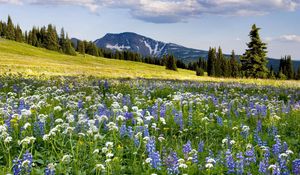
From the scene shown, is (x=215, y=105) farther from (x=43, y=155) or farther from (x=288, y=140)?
(x=43, y=155)

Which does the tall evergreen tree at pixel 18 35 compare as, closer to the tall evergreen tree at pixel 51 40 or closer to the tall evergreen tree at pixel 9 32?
the tall evergreen tree at pixel 9 32

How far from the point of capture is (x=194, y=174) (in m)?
5.66

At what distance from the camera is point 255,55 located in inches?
2825

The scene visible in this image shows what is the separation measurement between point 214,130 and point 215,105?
3.08 m

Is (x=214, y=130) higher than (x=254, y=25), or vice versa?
(x=254, y=25)

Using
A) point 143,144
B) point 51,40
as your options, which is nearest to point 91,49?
point 51,40

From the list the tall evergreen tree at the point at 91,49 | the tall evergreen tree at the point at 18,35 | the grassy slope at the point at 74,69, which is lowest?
the grassy slope at the point at 74,69

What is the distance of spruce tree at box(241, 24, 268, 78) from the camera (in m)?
72.2

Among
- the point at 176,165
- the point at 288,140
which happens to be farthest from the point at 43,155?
the point at 288,140

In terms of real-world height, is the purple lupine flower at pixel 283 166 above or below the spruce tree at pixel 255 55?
below

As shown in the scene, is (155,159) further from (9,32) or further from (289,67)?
(9,32)

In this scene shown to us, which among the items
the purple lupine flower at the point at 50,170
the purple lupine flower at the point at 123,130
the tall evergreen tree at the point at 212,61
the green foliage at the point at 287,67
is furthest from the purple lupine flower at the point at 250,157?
the green foliage at the point at 287,67

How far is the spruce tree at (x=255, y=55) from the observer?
2844 inches

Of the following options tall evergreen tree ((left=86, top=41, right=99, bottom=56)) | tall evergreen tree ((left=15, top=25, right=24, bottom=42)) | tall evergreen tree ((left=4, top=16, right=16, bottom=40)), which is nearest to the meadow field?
tall evergreen tree ((left=4, top=16, right=16, bottom=40))
